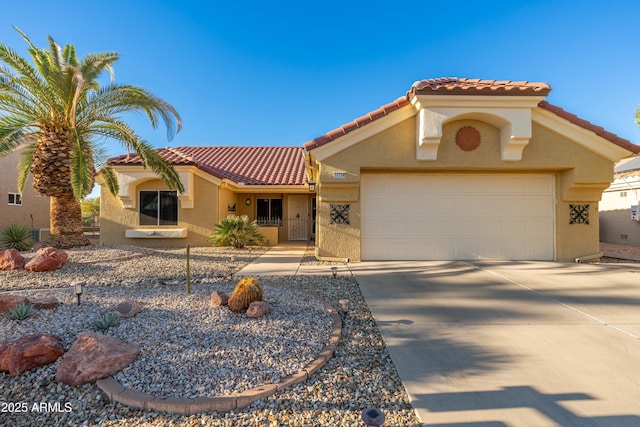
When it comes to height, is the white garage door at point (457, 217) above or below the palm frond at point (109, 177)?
below

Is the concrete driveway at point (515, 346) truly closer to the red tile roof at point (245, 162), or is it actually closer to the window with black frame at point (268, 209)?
the red tile roof at point (245, 162)

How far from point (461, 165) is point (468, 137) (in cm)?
82

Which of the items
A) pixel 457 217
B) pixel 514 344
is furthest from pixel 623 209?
pixel 514 344

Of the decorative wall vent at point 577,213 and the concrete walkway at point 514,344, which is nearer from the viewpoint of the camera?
the concrete walkway at point 514,344

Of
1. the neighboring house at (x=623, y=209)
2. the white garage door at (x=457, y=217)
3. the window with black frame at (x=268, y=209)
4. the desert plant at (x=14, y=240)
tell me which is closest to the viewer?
the white garage door at (x=457, y=217)

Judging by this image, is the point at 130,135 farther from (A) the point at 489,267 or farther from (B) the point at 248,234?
(A) the point at 489,267

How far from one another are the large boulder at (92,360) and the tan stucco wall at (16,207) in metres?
20.2

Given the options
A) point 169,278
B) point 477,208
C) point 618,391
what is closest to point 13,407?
point 169,278

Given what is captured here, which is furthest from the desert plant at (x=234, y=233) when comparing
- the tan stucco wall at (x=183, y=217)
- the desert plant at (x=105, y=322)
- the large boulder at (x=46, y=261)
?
the desert plant at (x=105, y=322)

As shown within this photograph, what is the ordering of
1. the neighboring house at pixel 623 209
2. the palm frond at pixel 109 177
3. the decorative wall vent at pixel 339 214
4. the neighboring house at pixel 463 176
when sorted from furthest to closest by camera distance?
1. the neighboring house at pixel 623 209
2. the palm frond at pixel 109 177
3. the decorative wall vent at pixel 339 214
4. the neighboring house at pixel 463 176

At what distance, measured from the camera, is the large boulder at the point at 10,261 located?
6965mm

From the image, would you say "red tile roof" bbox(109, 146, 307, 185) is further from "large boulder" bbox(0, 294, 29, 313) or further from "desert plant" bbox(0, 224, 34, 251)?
"large boulder" bbox(0, 294, 29, 313)

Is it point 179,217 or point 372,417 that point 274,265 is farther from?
point 179,217

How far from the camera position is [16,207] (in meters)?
18.0
